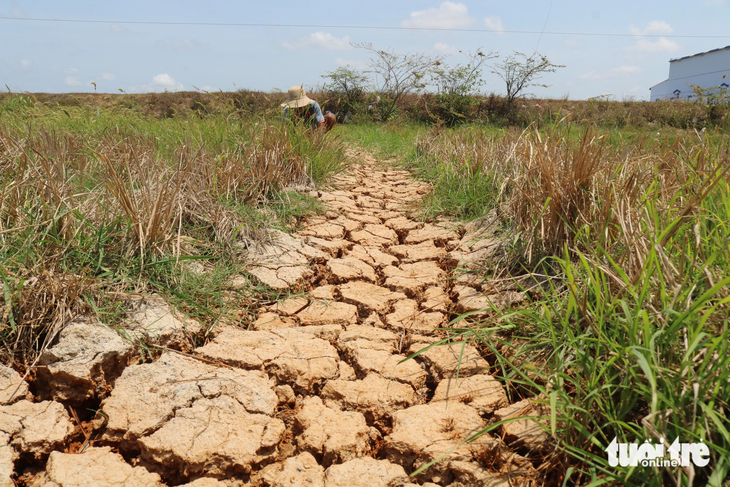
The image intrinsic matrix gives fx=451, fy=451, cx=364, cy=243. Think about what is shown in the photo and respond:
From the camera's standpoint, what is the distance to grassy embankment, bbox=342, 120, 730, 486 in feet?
3.02

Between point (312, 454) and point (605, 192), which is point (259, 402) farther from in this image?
point (605, 192)

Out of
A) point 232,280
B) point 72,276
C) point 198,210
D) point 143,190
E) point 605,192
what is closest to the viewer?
point 72,276

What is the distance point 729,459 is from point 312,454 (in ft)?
3.04

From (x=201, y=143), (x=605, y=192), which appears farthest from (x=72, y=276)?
(x=605, y=192)

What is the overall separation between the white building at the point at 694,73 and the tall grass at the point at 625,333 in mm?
14806

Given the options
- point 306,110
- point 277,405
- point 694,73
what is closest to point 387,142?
point 306,110

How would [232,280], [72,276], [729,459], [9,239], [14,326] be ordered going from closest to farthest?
[729,459] → [14,326] → [72,276] → [9,239] → [232,280]

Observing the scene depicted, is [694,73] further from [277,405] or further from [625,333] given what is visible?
[277,405]

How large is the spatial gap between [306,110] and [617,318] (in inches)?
144

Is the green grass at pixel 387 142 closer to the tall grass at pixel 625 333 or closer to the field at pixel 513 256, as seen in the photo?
the field at pixel 513 256

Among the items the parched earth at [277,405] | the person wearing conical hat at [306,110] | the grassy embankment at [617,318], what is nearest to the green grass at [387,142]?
the person wearing conical hat at [306,110]

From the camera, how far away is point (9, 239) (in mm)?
1671

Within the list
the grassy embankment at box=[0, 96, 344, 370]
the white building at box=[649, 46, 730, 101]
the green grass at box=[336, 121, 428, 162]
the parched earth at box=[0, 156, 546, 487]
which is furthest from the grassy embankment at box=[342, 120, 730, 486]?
the white building at box=[649, 46, 730, 101]

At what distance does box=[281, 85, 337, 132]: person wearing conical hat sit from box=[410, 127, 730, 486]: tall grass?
239 centimetres
